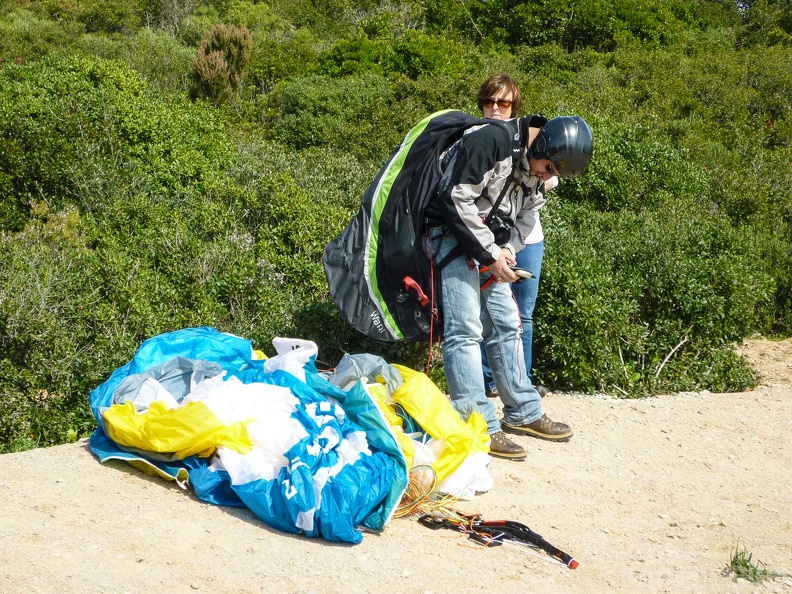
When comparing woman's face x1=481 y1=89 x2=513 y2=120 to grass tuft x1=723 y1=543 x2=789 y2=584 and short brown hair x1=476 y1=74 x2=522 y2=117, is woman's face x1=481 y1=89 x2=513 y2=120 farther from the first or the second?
grass tuft x1=723 y1=543 x2=789 y2=584

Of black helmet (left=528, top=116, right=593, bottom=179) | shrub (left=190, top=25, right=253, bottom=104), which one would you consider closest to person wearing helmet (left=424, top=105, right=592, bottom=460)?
black helmet (left=528, top=116, right=593, bottom=179)

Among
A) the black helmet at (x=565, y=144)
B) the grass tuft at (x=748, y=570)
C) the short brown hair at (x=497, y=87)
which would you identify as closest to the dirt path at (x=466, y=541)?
the grass tuft at (x=748, y=570)

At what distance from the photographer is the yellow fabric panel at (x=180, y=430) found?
3.89 meters

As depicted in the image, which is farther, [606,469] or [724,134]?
[724,134]

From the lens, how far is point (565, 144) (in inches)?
167

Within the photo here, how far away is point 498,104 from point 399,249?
1207 millimetres

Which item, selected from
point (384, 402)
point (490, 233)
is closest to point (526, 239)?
point (490, 233)

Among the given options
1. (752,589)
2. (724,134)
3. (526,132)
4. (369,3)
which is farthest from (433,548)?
(369,3)

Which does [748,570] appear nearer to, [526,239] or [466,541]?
[466,541]

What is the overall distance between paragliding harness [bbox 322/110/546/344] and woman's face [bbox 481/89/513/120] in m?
0.57

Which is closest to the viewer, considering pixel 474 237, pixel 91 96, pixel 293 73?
pixel 474 237

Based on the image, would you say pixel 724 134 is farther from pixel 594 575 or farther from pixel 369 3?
pixel 369 3

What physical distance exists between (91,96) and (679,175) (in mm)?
6088

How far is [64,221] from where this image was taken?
7266 mm
